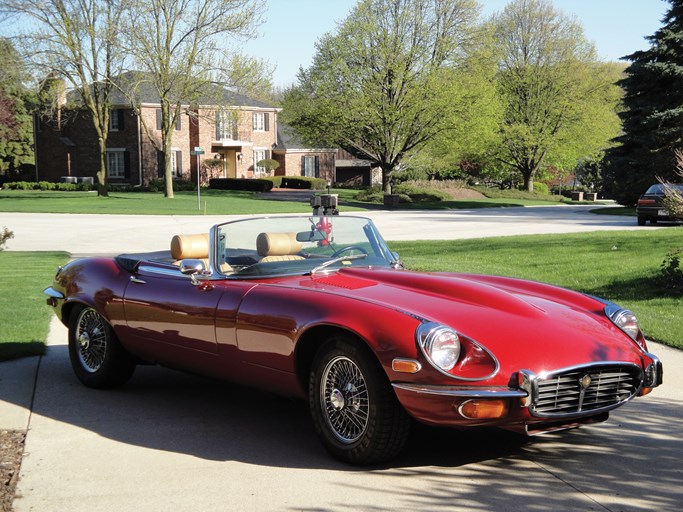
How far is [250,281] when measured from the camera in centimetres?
564

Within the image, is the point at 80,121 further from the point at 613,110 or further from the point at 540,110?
the point at 613,110

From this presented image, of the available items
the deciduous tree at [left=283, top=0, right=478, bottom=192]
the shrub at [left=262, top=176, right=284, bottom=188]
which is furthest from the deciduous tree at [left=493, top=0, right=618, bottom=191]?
the shrub at [left=262, top=176, right=284, bottom=188]

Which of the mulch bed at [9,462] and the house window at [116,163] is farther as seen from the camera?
the house window at [116,163]

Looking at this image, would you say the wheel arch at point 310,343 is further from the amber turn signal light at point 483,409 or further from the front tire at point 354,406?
the amber turn signal light at point 483,409

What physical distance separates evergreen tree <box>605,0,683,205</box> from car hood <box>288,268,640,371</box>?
35.3m

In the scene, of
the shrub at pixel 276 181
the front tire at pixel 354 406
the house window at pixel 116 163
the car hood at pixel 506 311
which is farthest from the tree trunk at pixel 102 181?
the front tire at pixel 354 406

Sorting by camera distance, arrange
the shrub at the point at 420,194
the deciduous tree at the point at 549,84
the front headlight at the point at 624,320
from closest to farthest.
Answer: the front headlight at the point at 624,320 < the shrub at the point at 420,194 < the deciduous tree at the point at 549,84

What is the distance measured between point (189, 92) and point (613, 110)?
35229 mm

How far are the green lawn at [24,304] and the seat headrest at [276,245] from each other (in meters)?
3.10

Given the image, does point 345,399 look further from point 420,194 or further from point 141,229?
point 420,194

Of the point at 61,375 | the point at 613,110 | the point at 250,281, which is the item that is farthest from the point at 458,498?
the point at 613,110

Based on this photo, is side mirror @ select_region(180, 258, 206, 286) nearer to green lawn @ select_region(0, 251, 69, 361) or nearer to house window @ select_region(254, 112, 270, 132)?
green lawn @ select_region(0, 251, 69, 361)

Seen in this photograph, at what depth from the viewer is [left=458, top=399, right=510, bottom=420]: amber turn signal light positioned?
4.31 m

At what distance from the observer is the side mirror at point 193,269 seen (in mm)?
5785
